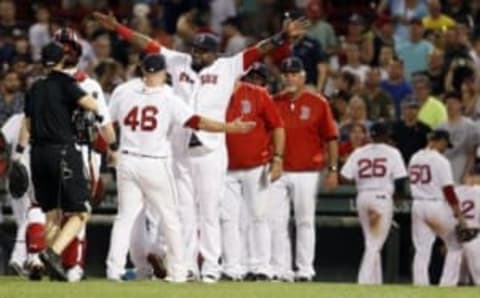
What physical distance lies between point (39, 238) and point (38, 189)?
1.92 feet

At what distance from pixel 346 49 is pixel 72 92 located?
8.22 metres

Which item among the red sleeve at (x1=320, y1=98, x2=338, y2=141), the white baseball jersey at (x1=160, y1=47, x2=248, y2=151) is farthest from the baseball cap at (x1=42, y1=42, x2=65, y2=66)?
the red sleeve at (x1=320, y1=98, x2=338, y2=141)

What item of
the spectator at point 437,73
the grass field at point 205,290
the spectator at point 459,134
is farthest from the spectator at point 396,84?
the grass field at point 205,290

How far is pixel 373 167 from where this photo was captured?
67.7 ft

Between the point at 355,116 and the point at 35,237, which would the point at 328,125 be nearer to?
the point at 355,116

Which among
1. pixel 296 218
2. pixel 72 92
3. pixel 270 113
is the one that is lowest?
pixel 296 218

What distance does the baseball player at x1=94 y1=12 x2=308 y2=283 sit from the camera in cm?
1769

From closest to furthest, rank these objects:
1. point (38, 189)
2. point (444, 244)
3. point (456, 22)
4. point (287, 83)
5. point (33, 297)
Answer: point (33, 297)
point (38, 189)
point (287, 83)
point (444, 244)
point (456, 22)

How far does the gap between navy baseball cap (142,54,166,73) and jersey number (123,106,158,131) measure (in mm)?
334

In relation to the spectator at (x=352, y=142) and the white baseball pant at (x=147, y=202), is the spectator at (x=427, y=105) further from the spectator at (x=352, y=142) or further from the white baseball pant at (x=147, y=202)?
the white baseball pant at (x=147, y=202)

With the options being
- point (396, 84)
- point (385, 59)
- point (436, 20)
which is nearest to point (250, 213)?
point (396, 84)

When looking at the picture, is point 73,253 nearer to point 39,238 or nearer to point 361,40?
point 39,238

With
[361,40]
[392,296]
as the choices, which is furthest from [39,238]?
[361,40]

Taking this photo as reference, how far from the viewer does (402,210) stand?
22.0 metres
